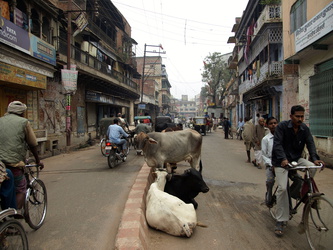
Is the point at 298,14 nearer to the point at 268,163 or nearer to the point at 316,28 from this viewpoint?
the point at 316,28

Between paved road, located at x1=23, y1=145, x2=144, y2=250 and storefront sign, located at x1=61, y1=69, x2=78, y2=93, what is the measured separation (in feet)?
18.8

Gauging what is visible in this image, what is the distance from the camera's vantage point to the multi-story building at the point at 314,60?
9242 millimetres

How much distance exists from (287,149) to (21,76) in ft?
33.4

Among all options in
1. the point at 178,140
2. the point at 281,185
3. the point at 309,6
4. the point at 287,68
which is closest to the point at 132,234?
the point at 281,185

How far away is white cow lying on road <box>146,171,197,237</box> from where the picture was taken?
362 cm

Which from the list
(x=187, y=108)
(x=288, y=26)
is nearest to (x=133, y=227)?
(x=288, y=26)

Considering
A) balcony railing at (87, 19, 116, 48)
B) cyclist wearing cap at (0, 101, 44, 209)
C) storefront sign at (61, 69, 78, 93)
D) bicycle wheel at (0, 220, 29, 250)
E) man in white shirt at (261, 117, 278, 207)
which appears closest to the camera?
bicycle wheel at (0, 220, 29, 250)

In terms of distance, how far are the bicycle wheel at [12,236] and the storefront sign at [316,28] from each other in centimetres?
989

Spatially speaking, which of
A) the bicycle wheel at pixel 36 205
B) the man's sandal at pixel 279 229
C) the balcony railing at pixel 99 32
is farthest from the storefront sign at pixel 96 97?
the man's sandal at pixel 279 229

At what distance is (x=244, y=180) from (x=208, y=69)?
41.2 metres

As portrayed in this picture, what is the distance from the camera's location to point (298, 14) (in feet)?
39.2

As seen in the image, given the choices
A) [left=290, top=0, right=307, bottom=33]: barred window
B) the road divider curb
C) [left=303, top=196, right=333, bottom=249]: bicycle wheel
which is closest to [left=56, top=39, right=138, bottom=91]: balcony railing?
[left=290, top=0, right=307, bottom=33]: barred window

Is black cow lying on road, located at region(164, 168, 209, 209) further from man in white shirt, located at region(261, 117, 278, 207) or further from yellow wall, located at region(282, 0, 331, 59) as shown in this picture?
yellow wall, located at region(282, 0, 331, 59)

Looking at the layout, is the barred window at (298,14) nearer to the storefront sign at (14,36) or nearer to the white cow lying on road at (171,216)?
the white cow lying on road at (171,216)
